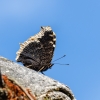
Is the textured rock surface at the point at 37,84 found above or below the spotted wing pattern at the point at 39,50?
below

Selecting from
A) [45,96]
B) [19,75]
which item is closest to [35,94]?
[45,96]

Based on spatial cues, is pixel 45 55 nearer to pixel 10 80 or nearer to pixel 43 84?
pixel 43 84

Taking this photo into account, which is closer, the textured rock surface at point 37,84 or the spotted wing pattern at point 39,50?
the textured rock surface at point 37,84

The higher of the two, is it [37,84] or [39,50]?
[39,50]

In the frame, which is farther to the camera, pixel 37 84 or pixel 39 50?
pixel 39 50
